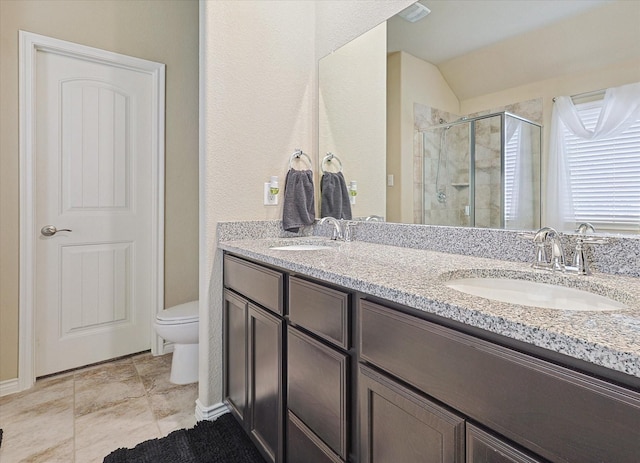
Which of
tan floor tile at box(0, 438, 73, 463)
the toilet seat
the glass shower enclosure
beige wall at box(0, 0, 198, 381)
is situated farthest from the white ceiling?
tan floor tile at box(0, 438, 73, 463)

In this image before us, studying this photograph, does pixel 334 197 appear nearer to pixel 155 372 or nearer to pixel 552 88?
pixel 552 88

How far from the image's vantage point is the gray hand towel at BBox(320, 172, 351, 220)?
194cm

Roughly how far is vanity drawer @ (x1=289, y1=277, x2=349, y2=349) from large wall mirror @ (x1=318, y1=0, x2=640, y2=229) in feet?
2.20

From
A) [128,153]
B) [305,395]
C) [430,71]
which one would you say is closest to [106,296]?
[128,153]

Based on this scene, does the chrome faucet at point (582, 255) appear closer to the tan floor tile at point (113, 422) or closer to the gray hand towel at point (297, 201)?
the gray hand towel at point (297, 201)

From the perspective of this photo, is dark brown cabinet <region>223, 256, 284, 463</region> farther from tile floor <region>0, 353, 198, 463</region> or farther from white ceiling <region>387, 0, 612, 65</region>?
white ceiling <region>387, 0, 612, 65</region>

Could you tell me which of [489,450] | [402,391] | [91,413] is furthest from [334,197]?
[91,413]

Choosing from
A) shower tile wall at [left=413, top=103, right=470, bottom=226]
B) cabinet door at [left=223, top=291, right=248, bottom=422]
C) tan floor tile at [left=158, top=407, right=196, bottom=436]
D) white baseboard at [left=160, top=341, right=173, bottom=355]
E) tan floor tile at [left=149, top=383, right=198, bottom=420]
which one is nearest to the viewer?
shower tile wall at [left=413, top=103, right=470, bottom=226]

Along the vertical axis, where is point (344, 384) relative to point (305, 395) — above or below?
above

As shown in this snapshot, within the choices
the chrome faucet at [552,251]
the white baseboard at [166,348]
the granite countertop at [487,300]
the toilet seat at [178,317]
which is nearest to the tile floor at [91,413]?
the white baseboard at [166,348]

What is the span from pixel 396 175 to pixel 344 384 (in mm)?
1026

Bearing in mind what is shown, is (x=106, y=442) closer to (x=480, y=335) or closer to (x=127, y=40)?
(x=480, y=335)

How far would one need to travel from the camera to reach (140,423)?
5.50 feet

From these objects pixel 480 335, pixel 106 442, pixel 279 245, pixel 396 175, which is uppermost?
pixel 396 175
